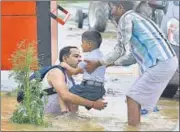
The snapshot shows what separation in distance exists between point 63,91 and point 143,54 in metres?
0.67

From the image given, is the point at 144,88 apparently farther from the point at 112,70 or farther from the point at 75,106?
the point at 112,70

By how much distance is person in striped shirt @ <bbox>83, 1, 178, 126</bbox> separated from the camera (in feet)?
17.2

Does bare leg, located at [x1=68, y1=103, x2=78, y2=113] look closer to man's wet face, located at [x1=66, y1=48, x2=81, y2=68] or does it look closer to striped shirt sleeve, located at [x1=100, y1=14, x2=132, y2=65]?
man's wet face, located at [x1=66, y1=48, x2=81, y2=68]

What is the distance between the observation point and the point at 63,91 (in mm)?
5418

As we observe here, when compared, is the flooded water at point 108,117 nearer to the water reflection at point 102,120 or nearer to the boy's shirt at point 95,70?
the water reflection at point 102,120

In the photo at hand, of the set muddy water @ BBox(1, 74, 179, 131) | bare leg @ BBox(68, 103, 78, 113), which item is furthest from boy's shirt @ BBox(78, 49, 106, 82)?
muddy water @ BBox(1, 74, 179, 131)

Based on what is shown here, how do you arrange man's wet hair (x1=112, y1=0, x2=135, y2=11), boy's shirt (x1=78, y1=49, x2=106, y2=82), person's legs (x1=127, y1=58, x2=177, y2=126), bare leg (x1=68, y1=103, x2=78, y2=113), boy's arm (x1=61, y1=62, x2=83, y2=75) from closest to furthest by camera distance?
man's wet hair (x1=112, y1=0, x2=135, y2=11)
boy's shirt (x1=78, y1=49, x2=106, y2=82)
boy's arm (x1=61, y1=62, x2=83, y2=75)
person's legs (x1=127, y1=58, x2=177, y2=126)
bare leg (x1=68, y1=103, x2=78, y2=113)

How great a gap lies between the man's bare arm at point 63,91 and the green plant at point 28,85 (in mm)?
129

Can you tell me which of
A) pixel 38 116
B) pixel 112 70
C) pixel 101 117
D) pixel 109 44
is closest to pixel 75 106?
pixel 38 116

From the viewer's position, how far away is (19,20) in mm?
6926

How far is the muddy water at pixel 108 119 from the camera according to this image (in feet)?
20.1

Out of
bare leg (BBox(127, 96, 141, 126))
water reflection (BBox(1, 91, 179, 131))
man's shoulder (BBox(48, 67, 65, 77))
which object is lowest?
water reflection (BBox(1, 91, 179, 131))

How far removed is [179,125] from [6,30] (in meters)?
1.90

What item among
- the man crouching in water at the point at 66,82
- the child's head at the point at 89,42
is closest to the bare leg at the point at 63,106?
the man crouching in water at the point at 66,82
